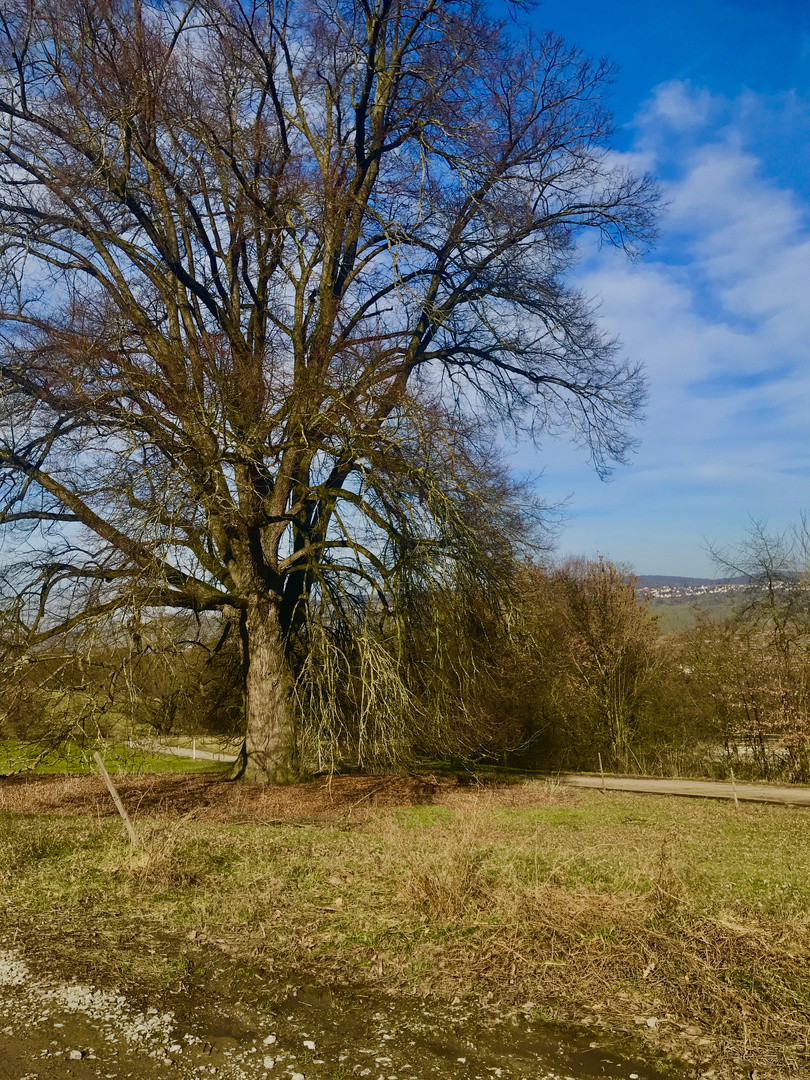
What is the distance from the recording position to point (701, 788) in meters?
18.2

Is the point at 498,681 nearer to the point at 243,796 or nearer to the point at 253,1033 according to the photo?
the point at 243,796

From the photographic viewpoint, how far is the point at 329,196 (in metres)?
13.7

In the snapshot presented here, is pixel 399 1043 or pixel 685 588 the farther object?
pixel 685 588

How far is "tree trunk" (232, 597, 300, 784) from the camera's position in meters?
13.8

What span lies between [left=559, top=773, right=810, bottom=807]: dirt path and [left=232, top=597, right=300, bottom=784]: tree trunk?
7.45m

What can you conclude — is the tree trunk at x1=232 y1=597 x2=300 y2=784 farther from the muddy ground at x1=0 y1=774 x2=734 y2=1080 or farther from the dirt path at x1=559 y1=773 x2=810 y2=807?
the muddy ground at x1=0 y1=774 x2=734 y2=1080

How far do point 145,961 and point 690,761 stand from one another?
21.0m

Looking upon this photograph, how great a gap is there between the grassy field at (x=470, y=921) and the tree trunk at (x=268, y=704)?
541 cm

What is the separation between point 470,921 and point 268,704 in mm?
9116

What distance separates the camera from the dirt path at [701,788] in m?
16.2

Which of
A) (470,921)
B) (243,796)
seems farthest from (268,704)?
(470,921)

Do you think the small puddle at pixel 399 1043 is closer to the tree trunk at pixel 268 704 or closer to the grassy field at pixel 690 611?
the tree trunk at pixel 268 704

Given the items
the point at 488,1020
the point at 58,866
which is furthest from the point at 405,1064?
the point at 58,866

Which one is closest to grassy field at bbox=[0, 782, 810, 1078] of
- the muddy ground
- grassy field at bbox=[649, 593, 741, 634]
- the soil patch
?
the muddy ground
